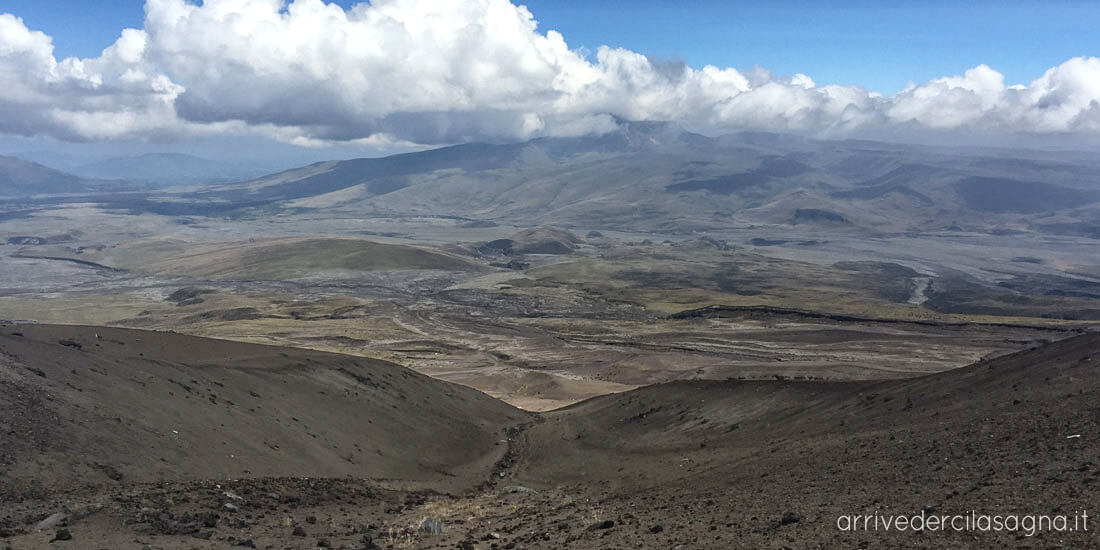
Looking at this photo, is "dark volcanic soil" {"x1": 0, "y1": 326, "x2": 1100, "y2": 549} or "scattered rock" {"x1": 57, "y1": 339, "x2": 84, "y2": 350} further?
"scattered rock" {"x1": 57, "y1": 339, "x2": 84, "y2": 350}

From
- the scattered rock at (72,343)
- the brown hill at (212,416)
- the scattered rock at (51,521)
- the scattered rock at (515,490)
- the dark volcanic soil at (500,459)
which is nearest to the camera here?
the scattered rock at (51,521)

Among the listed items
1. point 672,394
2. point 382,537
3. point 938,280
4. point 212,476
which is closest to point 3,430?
point 212,476

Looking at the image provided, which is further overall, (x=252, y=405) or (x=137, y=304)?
(x=137, y=304)

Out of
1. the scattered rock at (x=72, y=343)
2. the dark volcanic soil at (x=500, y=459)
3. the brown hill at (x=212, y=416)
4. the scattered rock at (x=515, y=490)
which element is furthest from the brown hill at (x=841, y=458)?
the scattered rock at (x=72, y=343)

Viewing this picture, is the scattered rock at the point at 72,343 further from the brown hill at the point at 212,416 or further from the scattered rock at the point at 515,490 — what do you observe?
the scattered rock at the point at 515,490

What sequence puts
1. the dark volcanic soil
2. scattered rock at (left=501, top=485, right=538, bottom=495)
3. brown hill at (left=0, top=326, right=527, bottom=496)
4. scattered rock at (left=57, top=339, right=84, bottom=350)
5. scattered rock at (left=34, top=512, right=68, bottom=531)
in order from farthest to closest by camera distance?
scattered rock at (left=57, top=339, right=84, bottom=350) → scattered rock at (left=501, top=485, right=538, bottom=495) → brown hill at (left=0, top=326, right=527, bottom=496) → the dark volcanic soil → scattered rock at (left=34, top=512, right=68, bottom=531)

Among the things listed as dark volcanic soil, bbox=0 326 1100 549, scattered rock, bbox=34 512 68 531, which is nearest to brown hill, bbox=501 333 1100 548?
dark volcanic soil, bbox=0 326 1100 549

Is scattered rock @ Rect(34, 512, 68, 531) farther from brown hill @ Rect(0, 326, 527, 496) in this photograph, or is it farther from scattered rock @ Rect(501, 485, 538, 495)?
scattered rock @ Rect(501, 485, 538, 495)

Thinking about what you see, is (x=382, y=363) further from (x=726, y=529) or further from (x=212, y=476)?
(x=726, y=529)
